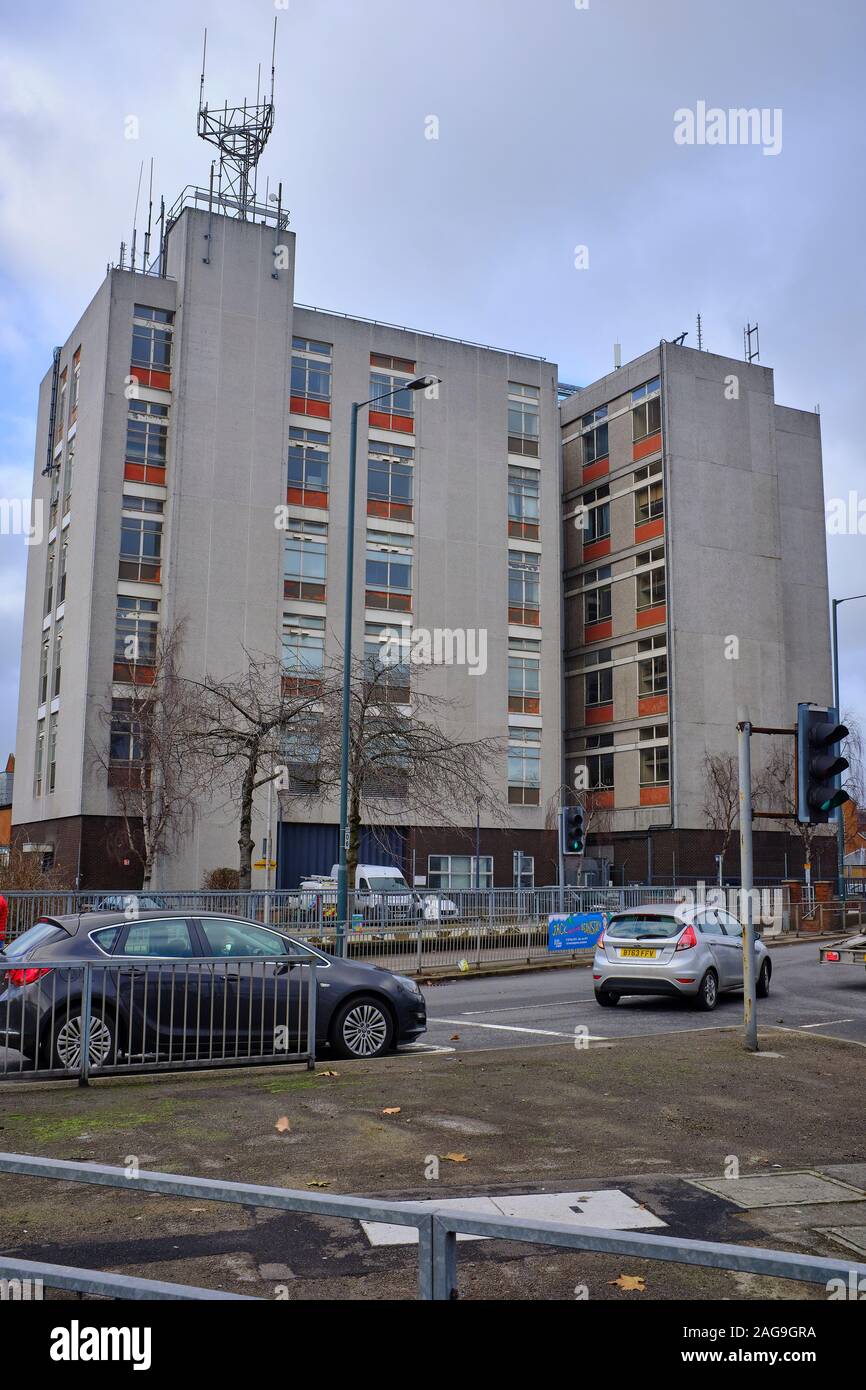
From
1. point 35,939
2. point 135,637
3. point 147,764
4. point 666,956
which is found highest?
point 135,637

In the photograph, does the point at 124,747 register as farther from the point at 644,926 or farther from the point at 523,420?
the point at 644,926

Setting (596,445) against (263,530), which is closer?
(263,530)

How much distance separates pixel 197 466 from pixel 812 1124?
42.7 metres

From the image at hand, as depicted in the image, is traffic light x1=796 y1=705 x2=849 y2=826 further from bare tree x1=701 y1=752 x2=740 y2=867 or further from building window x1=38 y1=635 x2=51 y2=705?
building window x1=38 y1=635 x2=51 y2=705

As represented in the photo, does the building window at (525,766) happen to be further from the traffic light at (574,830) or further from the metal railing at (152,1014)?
the metal railing at (152,1014)

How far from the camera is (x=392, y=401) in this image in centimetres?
5378

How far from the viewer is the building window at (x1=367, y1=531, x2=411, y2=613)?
171 feet

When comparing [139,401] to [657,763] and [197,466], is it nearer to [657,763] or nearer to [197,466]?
[197,466]

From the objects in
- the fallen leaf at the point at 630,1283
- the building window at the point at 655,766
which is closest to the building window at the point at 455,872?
the building window at the point at 655,766

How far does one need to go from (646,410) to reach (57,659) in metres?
29.4

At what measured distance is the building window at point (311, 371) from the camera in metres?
51.8

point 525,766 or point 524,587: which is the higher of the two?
point 524,587

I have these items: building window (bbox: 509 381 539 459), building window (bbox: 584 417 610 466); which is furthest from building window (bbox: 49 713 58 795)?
building window (bbox: 584 417 610 466)

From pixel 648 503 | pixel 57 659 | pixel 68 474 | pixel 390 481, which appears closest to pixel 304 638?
pixel 390 481
